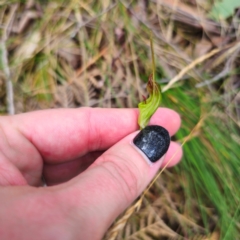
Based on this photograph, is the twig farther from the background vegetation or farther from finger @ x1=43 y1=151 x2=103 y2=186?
finger @ x1=43 y1=151 x2=103 y2=186

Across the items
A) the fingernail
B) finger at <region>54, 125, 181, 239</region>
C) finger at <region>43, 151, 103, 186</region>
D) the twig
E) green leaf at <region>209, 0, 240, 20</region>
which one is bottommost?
finger at <region>43, 151, 103, 186</region>

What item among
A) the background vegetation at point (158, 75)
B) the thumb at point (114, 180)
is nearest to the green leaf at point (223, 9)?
the background vegetation at point (158, 75)

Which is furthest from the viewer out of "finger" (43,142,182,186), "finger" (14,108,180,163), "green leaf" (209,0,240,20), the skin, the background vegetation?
"green leaf" (209,0,240,20)

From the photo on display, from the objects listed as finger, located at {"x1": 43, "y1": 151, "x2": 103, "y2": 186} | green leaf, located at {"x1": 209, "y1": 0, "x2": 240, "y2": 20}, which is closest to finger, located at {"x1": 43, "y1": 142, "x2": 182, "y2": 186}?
finger, located at {"x1": 43, "y1": 151, "x2": 103, "y2": 186}

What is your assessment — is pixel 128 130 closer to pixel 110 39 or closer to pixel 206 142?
pixel 206 142

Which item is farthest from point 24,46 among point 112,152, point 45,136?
point 112,152

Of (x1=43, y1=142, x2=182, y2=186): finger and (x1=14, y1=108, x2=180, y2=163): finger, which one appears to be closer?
(x1=14, y1=108, x2=180, y2=163): finger

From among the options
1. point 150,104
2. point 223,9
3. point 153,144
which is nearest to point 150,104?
point 150,104

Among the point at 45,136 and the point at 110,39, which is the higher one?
the point at 110,39
